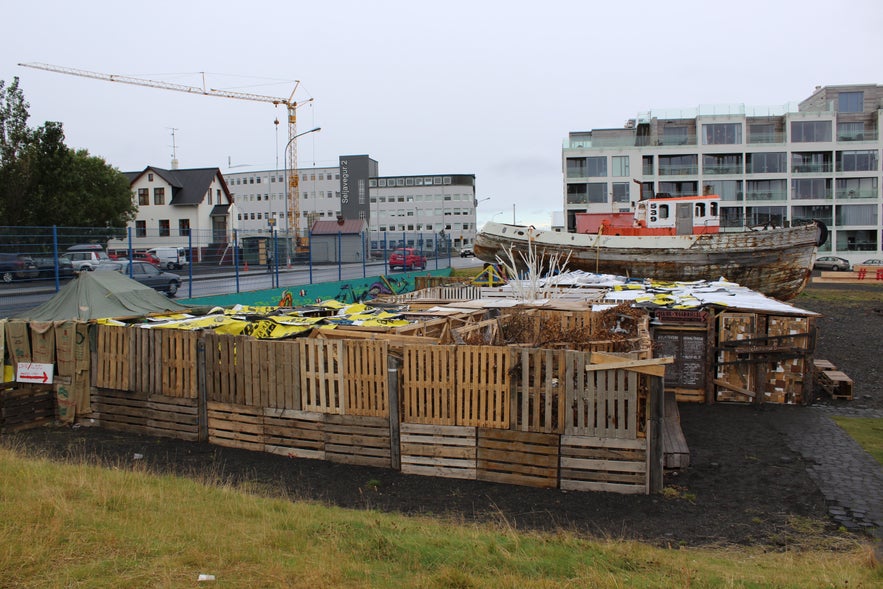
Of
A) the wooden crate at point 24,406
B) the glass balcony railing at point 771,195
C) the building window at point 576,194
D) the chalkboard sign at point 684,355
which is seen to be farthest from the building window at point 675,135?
the wooden crate at point 24,406

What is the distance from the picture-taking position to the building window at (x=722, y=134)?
211 ft

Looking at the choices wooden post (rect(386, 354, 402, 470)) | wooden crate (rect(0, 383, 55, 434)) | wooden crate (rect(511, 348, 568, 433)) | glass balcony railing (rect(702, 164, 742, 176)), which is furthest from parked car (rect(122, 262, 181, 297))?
glass balcony railing (rect(702, 164, 742, 176))

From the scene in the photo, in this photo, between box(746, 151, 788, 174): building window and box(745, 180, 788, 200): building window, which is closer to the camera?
box(746, 151, 788, 174): building window

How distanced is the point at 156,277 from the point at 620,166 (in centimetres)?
5492

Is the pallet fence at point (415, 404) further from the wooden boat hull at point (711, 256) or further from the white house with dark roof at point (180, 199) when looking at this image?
the white house with dark roof at point (180, 199)

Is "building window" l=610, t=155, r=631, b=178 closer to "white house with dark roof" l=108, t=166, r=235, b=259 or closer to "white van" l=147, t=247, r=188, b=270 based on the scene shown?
"white house with dark roof" l=108, t=166, r=235, b=259

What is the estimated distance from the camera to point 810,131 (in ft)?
210

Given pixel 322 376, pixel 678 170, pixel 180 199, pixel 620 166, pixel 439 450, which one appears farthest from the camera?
pixel 678 170

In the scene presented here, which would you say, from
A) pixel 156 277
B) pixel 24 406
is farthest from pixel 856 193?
pixel 24 406

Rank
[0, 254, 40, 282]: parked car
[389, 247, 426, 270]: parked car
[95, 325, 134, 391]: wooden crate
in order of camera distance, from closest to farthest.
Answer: [95, 325, 134, 391]: wooden crate, [0, 254, 40, 282]: parked car, [389, 247, 426, 270]: parked car

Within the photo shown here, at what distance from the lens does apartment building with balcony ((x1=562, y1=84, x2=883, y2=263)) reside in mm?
63625

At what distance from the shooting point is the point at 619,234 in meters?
28.8

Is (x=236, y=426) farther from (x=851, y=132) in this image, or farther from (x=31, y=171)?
(x=851, y=132)

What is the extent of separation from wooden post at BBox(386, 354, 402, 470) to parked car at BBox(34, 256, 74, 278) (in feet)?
34.9
